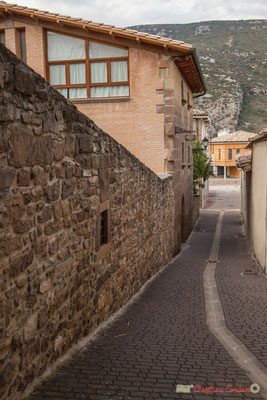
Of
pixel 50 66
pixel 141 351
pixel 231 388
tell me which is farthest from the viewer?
pixel 50 66

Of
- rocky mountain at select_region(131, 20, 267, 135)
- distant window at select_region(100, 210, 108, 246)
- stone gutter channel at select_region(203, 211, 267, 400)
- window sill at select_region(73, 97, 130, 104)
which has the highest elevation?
rocky mountain at select_region(131, 20, 267, 135)

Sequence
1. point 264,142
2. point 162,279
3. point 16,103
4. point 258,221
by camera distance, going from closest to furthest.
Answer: point 16,103
point 162,279
point 264,142
point 258,221

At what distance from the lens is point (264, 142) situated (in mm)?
10734

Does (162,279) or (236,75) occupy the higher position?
(236,75)

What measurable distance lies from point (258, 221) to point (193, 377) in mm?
8627

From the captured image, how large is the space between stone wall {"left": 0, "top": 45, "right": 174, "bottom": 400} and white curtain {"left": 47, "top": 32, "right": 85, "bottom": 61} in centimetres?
753

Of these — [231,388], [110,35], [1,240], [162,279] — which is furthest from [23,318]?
[110,35]

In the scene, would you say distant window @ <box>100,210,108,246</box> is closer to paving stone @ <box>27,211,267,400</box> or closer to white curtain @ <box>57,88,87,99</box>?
paving stone @ <box>27,211,267,400</box>

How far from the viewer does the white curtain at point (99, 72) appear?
13.1m

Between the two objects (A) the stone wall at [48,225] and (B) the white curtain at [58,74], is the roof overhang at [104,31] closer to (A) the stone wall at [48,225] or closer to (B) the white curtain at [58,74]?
(B) the white curtain at [58,74]

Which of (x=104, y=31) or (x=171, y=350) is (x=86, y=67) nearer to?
(x=104, y=31)

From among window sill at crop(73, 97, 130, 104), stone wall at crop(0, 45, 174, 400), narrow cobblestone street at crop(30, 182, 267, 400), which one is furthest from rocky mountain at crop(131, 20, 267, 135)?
stone wall at crop(0, 45, 174, 400)

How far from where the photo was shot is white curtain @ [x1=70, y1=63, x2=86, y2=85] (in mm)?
13195

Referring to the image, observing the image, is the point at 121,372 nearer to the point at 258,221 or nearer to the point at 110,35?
the point at 258,221
